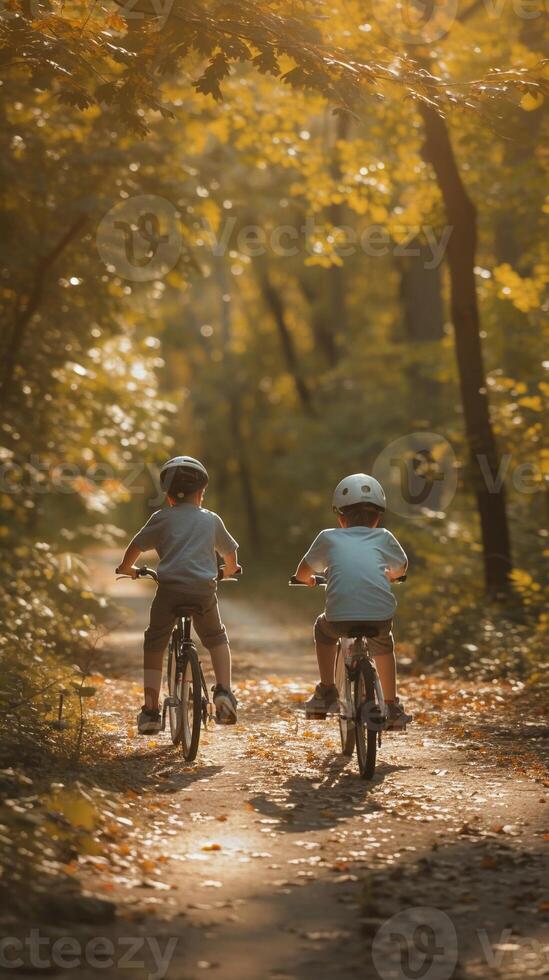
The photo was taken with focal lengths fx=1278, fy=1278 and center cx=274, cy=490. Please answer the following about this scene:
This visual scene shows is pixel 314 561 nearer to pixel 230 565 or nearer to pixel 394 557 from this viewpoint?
pixel 394 557

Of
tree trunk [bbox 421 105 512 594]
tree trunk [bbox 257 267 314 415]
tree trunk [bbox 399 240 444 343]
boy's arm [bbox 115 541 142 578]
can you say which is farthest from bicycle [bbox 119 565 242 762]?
tree trunk [bbox 257 267 314 415]

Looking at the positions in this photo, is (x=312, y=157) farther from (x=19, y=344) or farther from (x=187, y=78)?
(x=19, y=344)

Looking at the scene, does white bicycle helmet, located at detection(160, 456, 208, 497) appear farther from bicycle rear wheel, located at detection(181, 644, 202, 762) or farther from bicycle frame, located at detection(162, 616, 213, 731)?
bicycle rear wheel, located at detection(181, 644, 202, 762)

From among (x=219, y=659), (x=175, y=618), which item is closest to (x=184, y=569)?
(x=175, y=618)

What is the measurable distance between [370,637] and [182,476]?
1761 millimetres

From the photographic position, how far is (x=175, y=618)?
897 centimetres

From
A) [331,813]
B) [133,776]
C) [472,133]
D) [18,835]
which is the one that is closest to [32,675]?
[133,776]

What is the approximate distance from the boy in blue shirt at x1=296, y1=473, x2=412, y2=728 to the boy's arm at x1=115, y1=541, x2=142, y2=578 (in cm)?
117

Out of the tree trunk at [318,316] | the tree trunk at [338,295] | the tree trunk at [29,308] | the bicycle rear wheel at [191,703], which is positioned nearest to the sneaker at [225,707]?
the bicycle rear wheel at [191,703]

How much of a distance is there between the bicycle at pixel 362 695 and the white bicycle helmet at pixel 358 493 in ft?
1.84

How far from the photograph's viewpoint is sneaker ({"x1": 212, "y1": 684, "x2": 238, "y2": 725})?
28.9ft

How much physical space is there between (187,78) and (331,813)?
1299cm

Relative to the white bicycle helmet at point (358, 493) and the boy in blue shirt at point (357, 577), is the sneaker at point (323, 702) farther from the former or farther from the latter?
the white bicycle helmet at point (358, 493)

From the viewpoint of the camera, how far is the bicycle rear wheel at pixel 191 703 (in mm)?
8695
